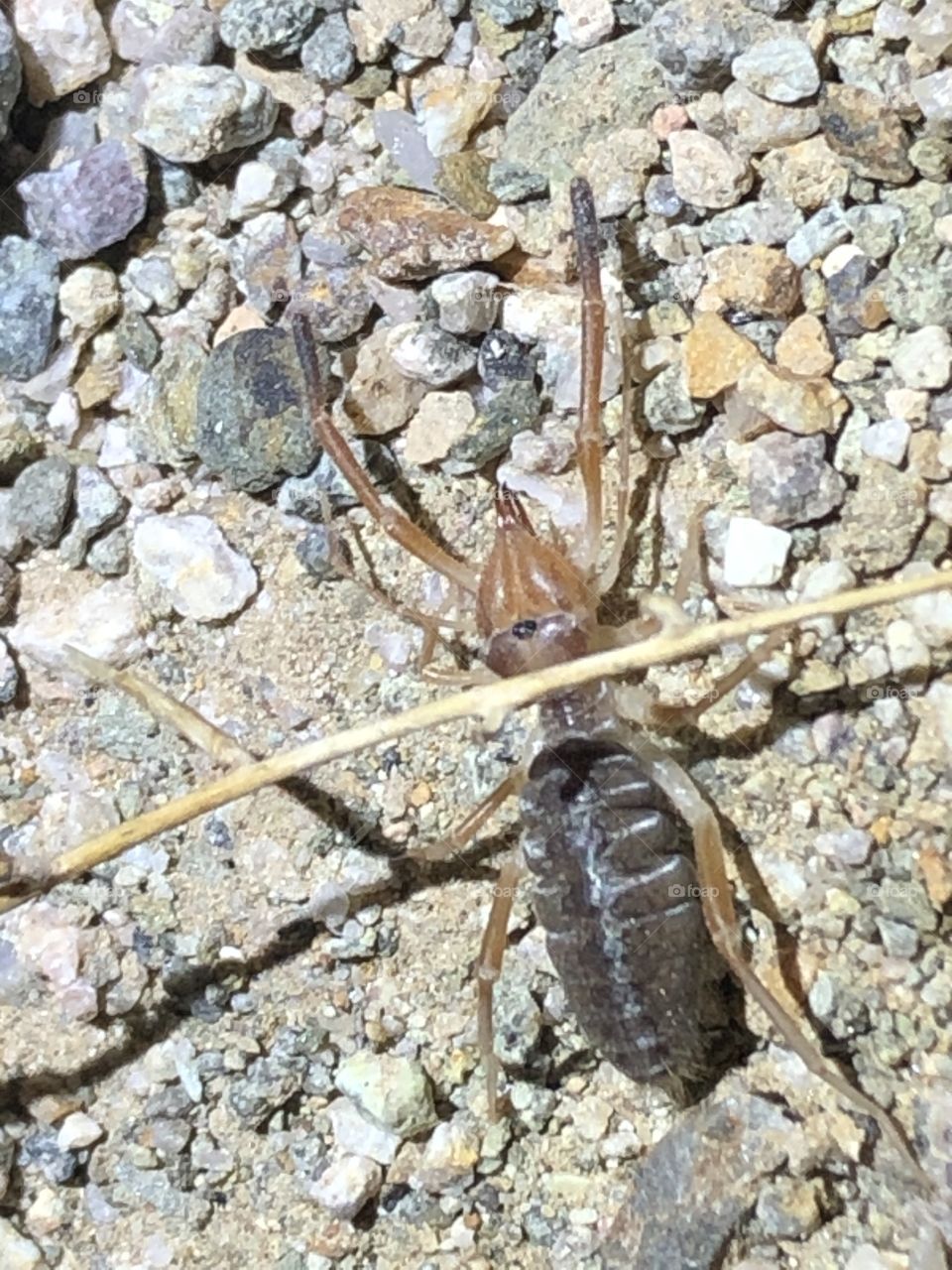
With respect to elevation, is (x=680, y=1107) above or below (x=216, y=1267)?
above

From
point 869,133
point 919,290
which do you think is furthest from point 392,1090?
point 869,133

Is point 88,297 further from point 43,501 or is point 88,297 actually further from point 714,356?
point 714,356

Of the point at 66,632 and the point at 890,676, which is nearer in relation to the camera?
the point at 890,676

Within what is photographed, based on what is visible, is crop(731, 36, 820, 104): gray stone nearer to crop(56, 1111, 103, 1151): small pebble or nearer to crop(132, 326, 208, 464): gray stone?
crop(132, 326, 208, 464): gray stone

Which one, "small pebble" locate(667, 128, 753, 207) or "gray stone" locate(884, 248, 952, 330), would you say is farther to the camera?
"small pebble" locate(667, 128, 753, 207)

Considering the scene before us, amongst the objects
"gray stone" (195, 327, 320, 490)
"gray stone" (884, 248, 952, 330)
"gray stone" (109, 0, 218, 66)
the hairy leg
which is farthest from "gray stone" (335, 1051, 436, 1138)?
"gray stone" (109, 0, 218, 66)

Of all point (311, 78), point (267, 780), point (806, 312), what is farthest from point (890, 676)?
point (311, 78)

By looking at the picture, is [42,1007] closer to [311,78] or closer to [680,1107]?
Result: [680,1107]

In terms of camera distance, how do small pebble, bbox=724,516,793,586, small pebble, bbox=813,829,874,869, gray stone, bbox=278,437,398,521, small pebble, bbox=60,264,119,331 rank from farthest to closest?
small pebble, bbox=60,264,119,331
gray stone, bbox=278,437,398,521
small pebble, bbox=724,516,793,586
small pebble, bbox=813,829,874,869
